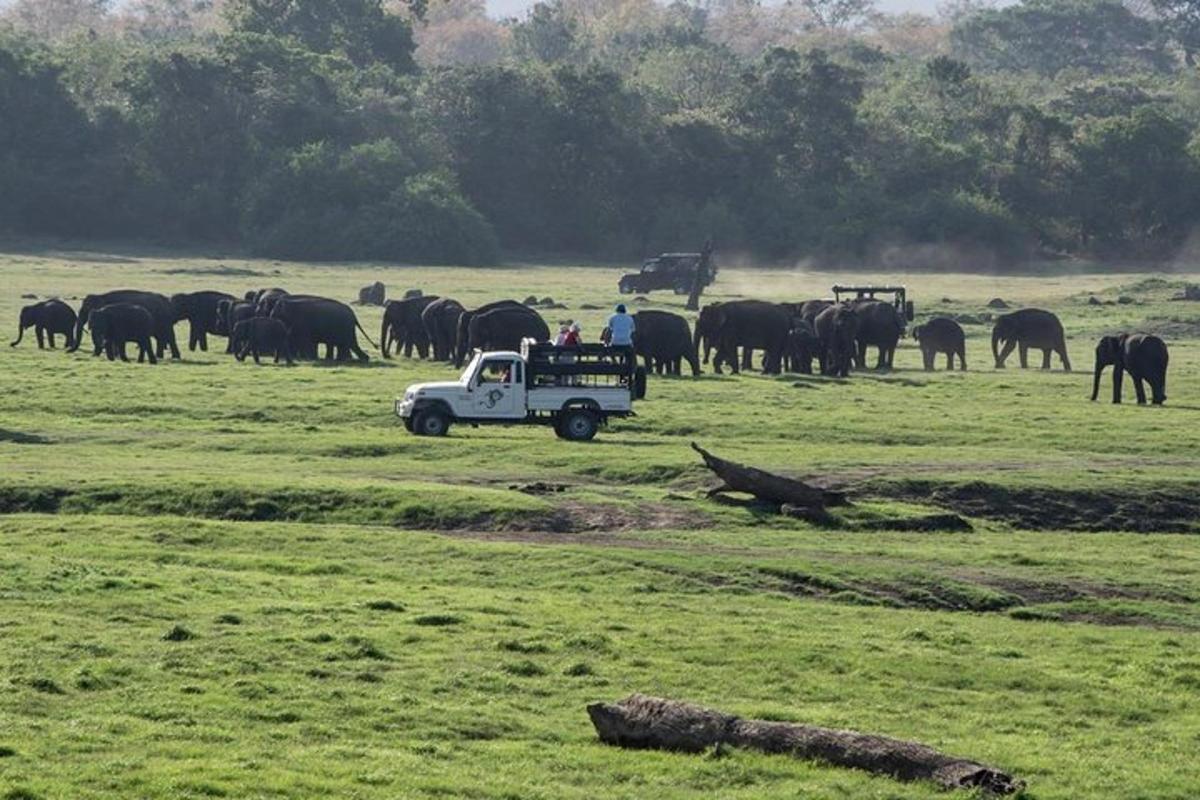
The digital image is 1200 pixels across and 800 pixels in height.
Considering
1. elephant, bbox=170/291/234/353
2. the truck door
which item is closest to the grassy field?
the truck door

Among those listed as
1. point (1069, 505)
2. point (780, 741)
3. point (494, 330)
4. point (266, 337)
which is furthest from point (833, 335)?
point (780, 741)

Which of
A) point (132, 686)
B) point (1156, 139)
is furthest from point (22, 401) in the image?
point (1156, 139)

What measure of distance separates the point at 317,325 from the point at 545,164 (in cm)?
6196

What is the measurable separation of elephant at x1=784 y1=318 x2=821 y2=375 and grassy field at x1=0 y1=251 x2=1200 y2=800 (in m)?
6.96

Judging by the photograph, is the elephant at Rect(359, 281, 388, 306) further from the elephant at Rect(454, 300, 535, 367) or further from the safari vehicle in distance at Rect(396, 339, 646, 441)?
the safari vehicle in distance at Rect(396, 339, 646, 441)

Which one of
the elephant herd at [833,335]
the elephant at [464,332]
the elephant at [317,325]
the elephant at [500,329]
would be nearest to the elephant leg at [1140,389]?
the elephant herd at [833,335]

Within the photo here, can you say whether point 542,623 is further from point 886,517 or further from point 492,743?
point 886,517

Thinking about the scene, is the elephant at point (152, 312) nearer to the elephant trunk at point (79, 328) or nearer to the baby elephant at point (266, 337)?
the elephant trunk at point (79, 328)

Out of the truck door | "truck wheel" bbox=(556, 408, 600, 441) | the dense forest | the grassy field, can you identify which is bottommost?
the grassy field

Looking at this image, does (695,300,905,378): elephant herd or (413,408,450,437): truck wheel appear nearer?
(413,408,450,437): truck wheel

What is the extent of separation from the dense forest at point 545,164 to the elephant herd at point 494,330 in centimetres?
4539

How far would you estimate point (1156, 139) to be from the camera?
362 feet

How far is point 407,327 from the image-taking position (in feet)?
188

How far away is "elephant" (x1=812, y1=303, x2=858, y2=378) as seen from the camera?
51.7 metres
